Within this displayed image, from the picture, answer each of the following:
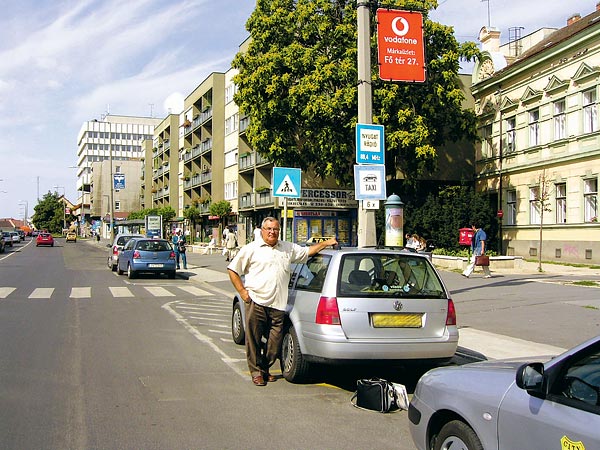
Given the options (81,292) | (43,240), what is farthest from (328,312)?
(43,240)

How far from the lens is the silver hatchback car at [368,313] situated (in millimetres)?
6289

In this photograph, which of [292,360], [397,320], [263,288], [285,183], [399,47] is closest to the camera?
[397,320]

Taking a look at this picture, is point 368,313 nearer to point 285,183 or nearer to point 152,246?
point 285,183

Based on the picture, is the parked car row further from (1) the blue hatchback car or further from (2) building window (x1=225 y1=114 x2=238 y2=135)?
(2) building window (x1=225 y1=114 x2=238 y2=135)

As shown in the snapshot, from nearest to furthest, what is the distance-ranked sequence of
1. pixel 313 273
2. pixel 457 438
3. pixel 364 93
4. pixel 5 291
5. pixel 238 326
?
pixel 457 438 < pixel 313 273 < pixel 238 326 < pixel 364 93 < pixel 5 291

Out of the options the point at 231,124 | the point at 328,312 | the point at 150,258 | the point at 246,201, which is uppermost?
the point at 231,124

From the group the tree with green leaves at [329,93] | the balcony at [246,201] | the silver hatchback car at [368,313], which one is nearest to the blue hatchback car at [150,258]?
the tree with green leaves at [329,93]

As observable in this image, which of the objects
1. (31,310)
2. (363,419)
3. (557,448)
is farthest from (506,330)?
(31,310)

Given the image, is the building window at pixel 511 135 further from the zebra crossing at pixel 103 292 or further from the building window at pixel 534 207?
the zebra crossing at pixel 103 292

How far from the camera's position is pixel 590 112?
25.0m

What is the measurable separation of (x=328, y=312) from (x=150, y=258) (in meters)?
A: 16.8

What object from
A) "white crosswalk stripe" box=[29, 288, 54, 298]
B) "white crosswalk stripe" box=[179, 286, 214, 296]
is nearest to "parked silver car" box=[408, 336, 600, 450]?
"white crosswalk stripe" box=[179, 286, 214, 296]

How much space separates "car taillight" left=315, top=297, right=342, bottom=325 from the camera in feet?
20.6

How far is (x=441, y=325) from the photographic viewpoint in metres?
6.58
